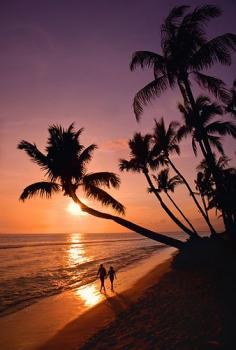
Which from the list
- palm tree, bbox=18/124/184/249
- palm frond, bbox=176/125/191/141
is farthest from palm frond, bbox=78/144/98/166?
palm frond, bbox=176/125/191/141

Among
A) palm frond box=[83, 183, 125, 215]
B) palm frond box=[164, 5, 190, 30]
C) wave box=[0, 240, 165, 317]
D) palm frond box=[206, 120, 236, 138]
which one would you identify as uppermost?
palm frond box=[164, 5, 190, 30]

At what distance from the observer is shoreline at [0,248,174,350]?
8367 mm

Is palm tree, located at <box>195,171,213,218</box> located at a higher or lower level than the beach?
higher

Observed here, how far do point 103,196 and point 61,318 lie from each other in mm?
5936

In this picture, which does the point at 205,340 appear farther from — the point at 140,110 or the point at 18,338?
the point at 140,110

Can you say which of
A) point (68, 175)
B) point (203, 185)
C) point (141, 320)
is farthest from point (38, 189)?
point (203, 185)

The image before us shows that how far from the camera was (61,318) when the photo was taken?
10.8 metres

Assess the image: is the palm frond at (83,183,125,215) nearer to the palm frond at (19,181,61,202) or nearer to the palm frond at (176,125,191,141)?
the palm frond at (19,181,61,202)

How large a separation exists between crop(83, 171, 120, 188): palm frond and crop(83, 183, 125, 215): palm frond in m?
0.23

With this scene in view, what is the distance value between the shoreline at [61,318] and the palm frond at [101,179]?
18.4ft

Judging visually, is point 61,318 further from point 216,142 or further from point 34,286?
point 216,142

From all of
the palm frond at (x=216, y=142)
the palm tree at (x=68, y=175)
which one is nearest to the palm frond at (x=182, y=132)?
the palm frond at (x=216, y=142)

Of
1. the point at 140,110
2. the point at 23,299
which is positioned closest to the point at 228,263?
the point at 140,110

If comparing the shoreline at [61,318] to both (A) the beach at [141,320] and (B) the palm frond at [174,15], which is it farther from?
(B) the palm frond at [174,15]
